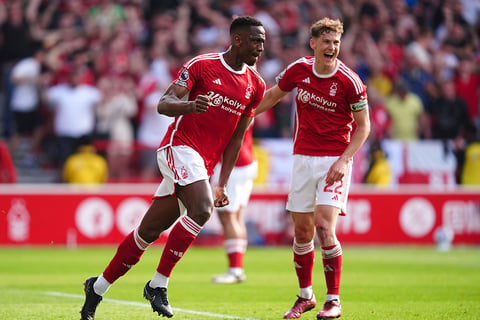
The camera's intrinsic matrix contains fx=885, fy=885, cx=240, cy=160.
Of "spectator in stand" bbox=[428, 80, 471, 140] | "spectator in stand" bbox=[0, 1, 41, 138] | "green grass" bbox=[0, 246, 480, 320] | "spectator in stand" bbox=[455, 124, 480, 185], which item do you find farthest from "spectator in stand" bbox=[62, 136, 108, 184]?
"spectator in stand" bbox=[455, 124, 480, 185]

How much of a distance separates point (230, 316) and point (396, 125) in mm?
14239

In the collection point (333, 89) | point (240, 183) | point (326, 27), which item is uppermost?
point (326, 27)

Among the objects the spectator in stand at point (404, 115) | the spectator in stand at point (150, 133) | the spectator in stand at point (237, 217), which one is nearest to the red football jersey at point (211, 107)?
the spectator in stand at point (237, 217)

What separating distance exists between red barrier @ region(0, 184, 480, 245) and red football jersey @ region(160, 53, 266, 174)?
1094 centimetres

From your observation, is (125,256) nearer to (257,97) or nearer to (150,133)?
(257,97)

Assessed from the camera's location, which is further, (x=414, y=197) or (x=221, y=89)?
(x=414, y=197)

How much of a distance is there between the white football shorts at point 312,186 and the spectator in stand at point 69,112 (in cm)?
1101

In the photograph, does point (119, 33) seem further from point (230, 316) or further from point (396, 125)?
point (230, 316)

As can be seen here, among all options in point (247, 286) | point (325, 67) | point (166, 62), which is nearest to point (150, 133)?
point (166, 62)

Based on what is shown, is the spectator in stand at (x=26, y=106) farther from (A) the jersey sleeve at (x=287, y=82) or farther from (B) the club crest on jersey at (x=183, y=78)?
(B) the club crest on jersey at (x=183, y=78)

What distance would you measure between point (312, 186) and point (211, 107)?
4.60 feet

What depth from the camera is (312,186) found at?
8562 mm

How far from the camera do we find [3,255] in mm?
16875

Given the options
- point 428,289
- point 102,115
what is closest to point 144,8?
point 102,115
